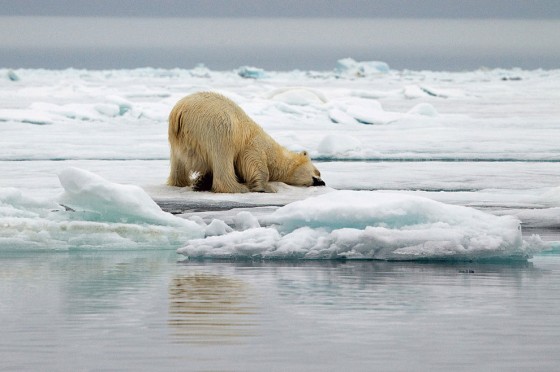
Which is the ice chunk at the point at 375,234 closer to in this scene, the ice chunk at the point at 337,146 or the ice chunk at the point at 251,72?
the ice chunk at the point at 337,146

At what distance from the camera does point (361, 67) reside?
41.6m

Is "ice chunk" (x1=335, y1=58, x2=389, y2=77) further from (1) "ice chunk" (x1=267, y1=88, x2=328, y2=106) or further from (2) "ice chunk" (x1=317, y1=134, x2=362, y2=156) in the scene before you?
(2) "ice chunk" (x1=317, y1=134, x2=362, y2=156)

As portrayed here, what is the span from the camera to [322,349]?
3.90 m

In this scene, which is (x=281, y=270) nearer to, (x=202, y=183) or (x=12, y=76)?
(x=202, y=183)

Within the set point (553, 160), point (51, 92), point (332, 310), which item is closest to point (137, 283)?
point (332, 310)

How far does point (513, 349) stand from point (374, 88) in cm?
2793

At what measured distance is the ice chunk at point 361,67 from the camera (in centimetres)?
4125

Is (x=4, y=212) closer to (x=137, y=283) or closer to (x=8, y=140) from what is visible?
(x=137, y=283)

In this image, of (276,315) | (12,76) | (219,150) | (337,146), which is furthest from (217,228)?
(12,76)

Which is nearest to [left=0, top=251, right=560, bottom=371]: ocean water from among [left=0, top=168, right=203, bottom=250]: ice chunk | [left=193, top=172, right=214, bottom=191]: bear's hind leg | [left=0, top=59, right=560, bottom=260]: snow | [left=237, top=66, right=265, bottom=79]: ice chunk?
[left=0, top=59, right=560, bottom=260]: snow

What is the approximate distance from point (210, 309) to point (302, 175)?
4.92 metres

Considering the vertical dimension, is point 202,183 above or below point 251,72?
below

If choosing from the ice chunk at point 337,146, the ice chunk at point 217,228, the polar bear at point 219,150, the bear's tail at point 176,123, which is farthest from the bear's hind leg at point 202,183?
the ice chunk at point 337,146

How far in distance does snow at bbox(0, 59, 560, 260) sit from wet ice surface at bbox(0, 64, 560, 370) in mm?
18
